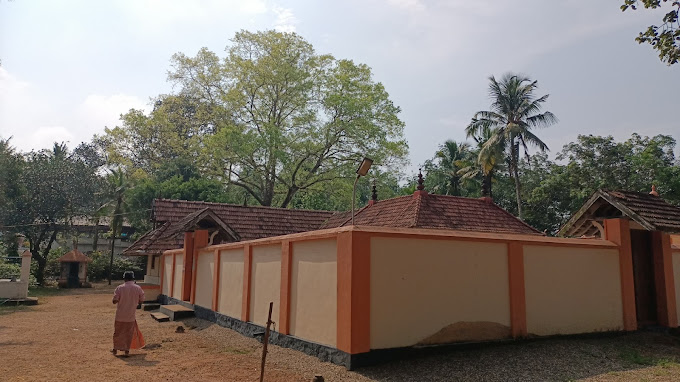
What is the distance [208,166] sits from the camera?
30.7 metres

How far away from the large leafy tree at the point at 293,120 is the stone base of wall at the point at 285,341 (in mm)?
14632

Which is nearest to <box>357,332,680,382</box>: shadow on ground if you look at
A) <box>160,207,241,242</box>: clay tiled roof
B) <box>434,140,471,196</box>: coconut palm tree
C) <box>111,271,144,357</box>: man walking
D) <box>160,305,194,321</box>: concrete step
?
<box>111,271,144,357</box>: man walking

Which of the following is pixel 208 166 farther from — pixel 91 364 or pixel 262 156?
pixel 91 364

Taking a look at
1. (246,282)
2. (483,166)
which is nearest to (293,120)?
(483,166)

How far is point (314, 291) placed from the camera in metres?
7.85

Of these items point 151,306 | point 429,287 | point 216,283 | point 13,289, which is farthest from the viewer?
point 13,289

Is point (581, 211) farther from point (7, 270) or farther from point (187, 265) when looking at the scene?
point (7, 270)

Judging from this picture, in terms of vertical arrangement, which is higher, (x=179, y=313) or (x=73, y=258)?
(x=73, y=258)

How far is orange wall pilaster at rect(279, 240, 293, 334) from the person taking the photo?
863cm

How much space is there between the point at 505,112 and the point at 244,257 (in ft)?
66.9

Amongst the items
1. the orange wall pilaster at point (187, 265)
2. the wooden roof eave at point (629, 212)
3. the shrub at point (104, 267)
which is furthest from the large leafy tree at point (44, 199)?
the wooden roof eave at point (629, 212)

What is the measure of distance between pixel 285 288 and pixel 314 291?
1052 mm

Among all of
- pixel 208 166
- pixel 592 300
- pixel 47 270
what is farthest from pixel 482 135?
pixel 47 270

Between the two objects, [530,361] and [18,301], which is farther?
[18,301]
